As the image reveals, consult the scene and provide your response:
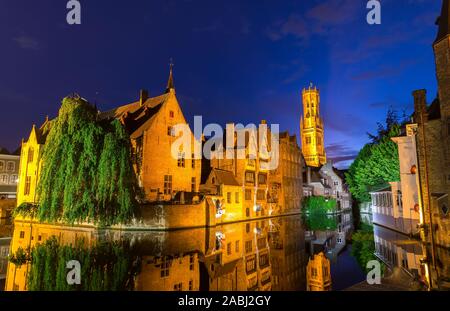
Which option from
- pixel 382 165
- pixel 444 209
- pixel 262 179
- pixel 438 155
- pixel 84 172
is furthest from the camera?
pixel 262 179

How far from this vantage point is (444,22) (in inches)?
804

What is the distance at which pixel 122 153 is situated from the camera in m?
25.3

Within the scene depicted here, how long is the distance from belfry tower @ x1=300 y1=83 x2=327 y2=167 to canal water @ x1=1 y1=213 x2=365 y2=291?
9079cm

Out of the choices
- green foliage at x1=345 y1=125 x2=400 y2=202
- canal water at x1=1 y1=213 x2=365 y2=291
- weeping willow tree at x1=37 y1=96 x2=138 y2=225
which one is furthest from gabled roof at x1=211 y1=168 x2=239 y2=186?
green foliage at x1=345 y1=125 x2=400 y2=202

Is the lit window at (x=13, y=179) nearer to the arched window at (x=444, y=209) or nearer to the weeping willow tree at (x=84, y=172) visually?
the weeping willow tree at (x=84, y=172)

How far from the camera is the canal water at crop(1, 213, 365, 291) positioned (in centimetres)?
1148

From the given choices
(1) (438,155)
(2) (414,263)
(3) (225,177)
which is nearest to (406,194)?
(1) (438,155)

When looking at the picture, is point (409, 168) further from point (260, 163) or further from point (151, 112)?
point (151, 112)

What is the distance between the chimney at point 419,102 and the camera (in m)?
22.0

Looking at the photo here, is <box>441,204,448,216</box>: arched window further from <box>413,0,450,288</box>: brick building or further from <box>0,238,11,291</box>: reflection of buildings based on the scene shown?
<box>0,238,11,291</box>: reflection of buildings

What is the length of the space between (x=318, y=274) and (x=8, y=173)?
2418 inches

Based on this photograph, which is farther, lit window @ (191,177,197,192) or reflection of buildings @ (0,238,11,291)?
lit window @ (191,177,197,192)

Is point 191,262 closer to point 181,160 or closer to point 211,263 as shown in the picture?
point 211,263

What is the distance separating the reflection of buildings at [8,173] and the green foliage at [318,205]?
185 feet
